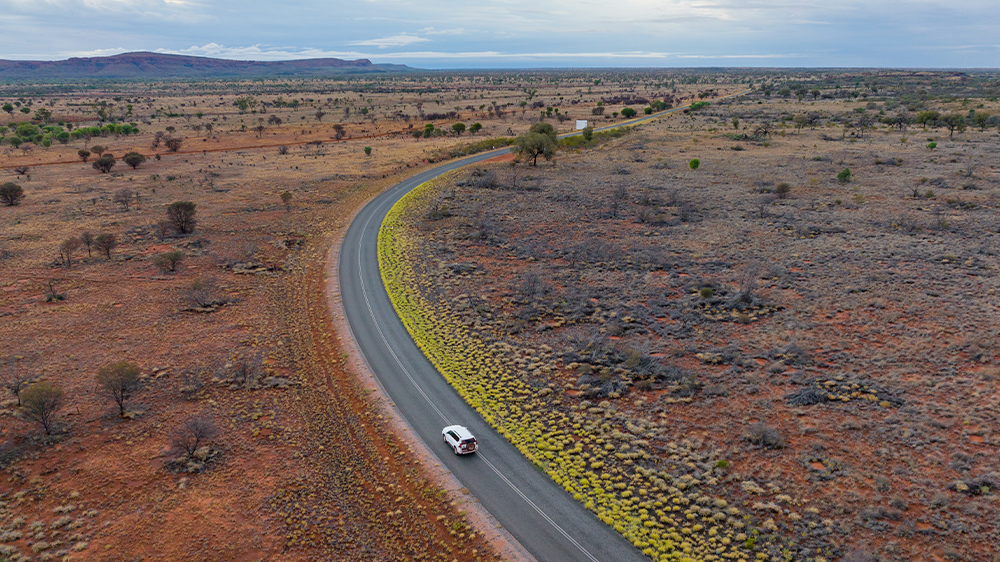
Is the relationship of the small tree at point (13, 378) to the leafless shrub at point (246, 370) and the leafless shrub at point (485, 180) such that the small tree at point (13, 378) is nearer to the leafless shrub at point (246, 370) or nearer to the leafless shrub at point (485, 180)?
the leafless shrub at point (246, 370)

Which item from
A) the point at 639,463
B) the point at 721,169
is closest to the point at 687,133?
the point at 721,169

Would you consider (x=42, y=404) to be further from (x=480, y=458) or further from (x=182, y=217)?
(x=182, y=217)

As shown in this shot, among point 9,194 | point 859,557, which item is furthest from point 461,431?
point 9,194

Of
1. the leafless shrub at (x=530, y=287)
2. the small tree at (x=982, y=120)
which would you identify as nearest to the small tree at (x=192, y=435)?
the leafless shrub at (x=530, y=287)

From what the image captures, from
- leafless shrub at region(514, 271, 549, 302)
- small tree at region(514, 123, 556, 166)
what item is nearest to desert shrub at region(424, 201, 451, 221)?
leafless shrub at region(514, 271, 549, 302)

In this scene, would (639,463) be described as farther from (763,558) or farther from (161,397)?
(161,397)

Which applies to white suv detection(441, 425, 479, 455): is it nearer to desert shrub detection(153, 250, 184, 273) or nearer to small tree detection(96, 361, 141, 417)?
small tree detection(96, 361, 141, 417)
